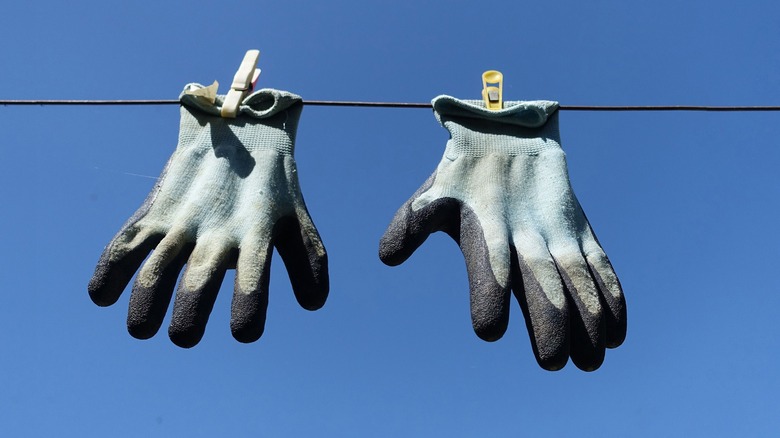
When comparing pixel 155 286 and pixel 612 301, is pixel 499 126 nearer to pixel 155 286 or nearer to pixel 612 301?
pixel 612 301

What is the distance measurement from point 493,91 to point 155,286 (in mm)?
1367

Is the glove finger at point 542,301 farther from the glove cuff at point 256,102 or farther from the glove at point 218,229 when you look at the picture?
the glove cuff at point 256,102

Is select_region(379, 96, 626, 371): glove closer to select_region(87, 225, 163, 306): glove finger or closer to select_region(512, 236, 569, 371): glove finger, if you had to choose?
select_region(512, 236, 569, 371): glove finger

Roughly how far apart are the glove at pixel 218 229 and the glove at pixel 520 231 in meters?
0.36

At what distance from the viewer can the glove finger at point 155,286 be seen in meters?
2.71

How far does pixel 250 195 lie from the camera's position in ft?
10.0

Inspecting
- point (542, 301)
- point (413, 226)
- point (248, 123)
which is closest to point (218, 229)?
point (248, 123)

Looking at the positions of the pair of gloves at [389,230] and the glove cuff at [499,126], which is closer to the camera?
the pair of gloves at [389,230]

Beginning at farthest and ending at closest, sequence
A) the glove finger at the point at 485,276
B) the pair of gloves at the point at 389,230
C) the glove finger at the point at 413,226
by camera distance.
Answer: the glove finger at the point at 413,226 < the pair of gloves at the point at 389,230 < the glove finger at the point at 485,276

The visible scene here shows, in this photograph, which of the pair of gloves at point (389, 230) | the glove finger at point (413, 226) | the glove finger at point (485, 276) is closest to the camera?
the glove finger at point (485, 276)

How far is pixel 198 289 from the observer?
2.72 meters

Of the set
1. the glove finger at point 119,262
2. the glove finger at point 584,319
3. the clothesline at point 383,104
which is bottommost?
the glove finger at point 584,319

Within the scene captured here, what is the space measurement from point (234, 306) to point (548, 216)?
1033mm

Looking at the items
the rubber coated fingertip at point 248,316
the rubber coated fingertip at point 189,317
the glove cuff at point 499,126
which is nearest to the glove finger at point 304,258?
the rubber coated fingertip at point 248,316
